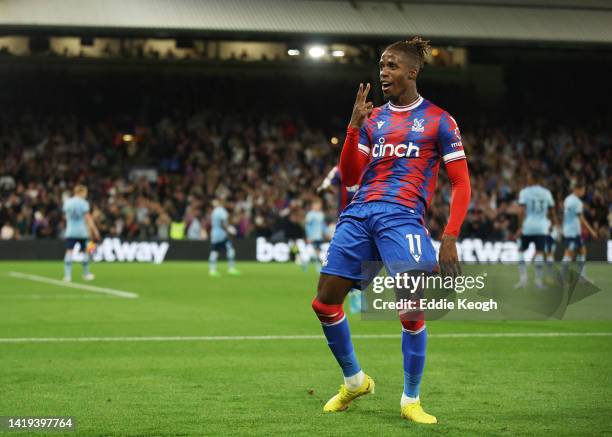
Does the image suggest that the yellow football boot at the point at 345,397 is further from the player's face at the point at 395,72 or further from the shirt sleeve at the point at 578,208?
the shirt sleeve at the point at 578,208

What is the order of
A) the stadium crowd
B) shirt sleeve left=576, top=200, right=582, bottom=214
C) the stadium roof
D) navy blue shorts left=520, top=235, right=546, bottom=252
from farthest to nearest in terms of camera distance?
1. the stadium crowd
2. the stadium roof
3. shirt sleeve left=576, top=200, right=582, bottom=214
4. navy blue shorts left=520, top=235, right=546, bottom=252

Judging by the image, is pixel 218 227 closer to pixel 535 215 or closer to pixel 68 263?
A: pixel 68 263

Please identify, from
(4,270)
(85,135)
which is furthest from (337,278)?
(85,135)

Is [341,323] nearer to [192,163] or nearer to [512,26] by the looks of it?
[512,26]

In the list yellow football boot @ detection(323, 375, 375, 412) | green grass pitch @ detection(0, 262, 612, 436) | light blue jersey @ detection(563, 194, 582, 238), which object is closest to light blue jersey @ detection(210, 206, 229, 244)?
light blue jersey @ detection(563, 194, 582, 238)

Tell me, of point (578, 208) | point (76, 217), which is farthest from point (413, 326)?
point (76, 217)

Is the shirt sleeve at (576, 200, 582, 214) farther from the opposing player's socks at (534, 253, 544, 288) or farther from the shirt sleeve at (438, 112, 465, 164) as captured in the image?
the shirt sleeve at (438, 112, 465, 164)

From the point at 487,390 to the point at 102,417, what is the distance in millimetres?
3074

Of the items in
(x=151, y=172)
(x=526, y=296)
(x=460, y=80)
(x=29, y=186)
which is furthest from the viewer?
(x=460, y=80)

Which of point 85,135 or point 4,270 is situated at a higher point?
point 85,135

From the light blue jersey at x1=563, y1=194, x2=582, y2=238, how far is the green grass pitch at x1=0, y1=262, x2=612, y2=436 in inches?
301

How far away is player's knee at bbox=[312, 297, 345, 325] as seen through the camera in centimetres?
697

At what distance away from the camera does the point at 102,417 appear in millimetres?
6930

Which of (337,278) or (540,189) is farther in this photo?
(540,189)
